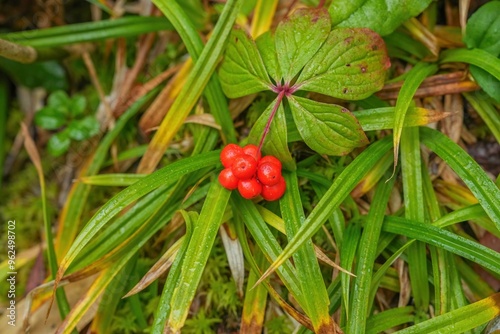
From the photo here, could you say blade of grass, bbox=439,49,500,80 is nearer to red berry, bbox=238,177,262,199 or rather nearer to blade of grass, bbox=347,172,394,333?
blade of grass, bbox=347,172,394,333

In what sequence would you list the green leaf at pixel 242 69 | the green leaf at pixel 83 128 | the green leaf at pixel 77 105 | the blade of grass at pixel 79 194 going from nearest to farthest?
the green leaf at pixel 242 69 < the blade of grass at pixel 79 194 < the green leaf at pixel 83 128 < the green leaf at pixel 77 105

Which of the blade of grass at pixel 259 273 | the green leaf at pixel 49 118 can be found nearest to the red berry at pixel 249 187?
the blade of grass at pixel 259 273

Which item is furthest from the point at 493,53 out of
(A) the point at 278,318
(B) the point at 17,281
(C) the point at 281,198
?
(B) the point at 17,281

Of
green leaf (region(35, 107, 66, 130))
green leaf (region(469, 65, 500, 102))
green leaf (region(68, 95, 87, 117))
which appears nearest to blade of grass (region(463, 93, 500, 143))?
green leaf (region(469, 65, 500, 102))

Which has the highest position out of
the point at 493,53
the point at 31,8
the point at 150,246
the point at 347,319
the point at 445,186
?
the point at 31,8

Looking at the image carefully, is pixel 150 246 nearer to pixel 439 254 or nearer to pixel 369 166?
pixel 369 166

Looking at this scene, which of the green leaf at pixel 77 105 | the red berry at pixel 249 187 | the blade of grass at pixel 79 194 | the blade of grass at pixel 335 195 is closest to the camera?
the blade of grass at pixel 335 195

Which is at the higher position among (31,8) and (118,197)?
(31,8)

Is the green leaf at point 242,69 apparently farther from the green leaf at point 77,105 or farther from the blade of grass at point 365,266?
the green leaf at point 77,105
